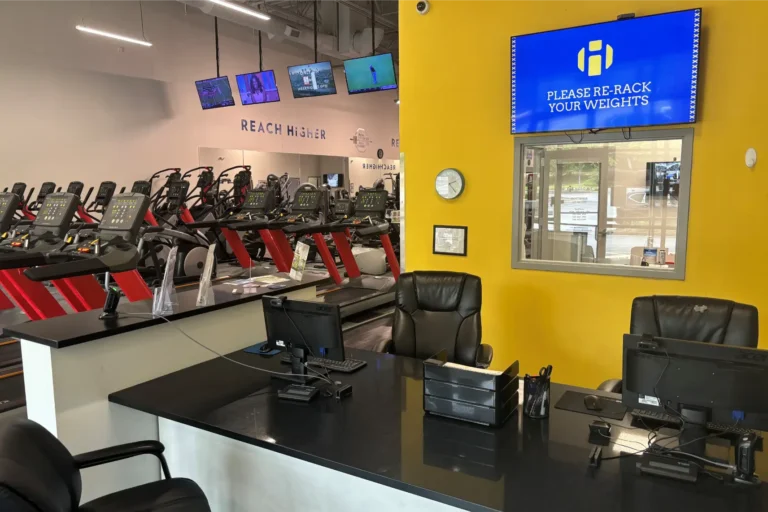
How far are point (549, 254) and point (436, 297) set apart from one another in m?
1.17

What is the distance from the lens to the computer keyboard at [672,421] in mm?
1782

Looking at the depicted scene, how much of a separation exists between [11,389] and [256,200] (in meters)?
4.11

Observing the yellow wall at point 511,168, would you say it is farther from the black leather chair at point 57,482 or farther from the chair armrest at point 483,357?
the black leather chair at point 57,482

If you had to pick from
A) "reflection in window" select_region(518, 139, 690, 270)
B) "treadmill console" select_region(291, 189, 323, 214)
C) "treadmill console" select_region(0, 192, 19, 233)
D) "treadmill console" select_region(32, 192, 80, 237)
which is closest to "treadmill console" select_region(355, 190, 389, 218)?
"treadmill console" select_region(291, 189, 323, 214)

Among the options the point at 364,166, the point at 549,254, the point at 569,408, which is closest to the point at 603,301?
the point at 549,254

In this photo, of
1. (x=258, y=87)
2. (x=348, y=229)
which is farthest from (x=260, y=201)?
(x=258, y=87)

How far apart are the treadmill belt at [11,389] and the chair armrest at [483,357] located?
3.12 m

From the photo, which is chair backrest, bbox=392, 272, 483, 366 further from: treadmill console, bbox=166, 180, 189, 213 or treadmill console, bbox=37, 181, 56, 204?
treadmill console, bbox=37, 181, 56, 204

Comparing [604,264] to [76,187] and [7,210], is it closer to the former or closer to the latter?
[7,210]

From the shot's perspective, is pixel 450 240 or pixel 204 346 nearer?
pixel 204 346

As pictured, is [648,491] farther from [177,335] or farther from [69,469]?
[177,335]

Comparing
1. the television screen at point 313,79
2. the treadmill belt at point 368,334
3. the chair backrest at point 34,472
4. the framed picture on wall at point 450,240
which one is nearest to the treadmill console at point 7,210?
the treadmill belt at point 368,334

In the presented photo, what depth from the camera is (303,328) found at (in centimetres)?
220

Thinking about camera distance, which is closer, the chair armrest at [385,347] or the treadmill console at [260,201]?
the chair armrest at [385,347]
